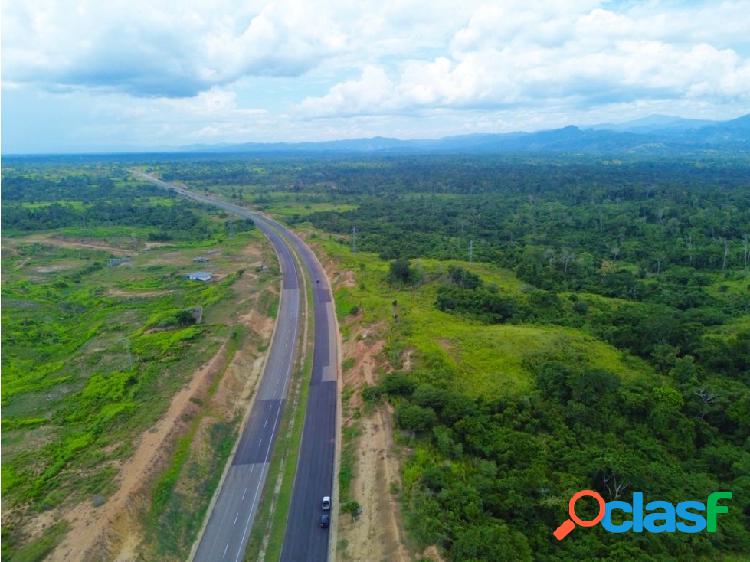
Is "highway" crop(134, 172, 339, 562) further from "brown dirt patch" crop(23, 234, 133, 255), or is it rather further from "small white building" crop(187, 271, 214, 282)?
"brown dirt patch" crop(23, 234, 133, 255)

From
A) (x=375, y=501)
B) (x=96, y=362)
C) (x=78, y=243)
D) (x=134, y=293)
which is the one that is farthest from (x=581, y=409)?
(x=78, y=243)

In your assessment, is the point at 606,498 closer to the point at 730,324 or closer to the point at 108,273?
the point at 730,324

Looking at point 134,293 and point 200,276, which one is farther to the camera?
point 200,276

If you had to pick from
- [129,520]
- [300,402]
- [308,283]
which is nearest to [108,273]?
[308,283]

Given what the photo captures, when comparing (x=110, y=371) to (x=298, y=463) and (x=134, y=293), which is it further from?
(x=134, y=293)

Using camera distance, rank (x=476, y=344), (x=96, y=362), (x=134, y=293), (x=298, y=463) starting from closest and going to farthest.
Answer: (x=298, y=463)
(x=476, y=344)
(x=96, y=362)
(x=134, y=293)

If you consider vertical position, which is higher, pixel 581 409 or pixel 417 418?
pixel 417 418

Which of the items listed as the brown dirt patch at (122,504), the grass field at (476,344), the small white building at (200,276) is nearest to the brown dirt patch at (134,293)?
the small white building at (200,276)
